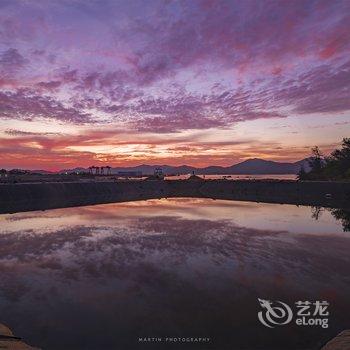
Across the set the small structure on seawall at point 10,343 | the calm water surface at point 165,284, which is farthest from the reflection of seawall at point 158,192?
the small structure on seawall at point 10,343

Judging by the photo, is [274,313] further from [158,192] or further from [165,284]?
[158,192]

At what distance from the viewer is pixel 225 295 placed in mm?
14188

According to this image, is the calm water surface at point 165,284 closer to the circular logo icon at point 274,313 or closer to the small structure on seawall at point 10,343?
the circular logo icon at point 274,313

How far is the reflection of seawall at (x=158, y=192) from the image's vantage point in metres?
62.6

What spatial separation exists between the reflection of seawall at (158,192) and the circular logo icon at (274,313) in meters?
44.9

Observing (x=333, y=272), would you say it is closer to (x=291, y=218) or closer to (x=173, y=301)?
(x=173, y=301)

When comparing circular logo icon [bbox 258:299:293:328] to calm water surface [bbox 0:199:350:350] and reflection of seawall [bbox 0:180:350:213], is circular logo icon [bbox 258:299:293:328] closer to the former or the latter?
calm water surface [bbox 0:199:350:350]

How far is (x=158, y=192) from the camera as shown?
9706cm

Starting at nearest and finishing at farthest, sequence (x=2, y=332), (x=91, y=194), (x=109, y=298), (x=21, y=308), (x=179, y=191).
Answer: (x=2, y=332) < (x=21, y=308) < (x=109, y=298) < (x=91, y=194) < (x=179, y=191)

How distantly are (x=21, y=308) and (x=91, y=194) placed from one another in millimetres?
69590

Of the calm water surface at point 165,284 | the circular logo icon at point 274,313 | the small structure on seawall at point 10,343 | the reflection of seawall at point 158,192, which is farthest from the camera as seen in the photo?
the reflection of seawall at point 158,192

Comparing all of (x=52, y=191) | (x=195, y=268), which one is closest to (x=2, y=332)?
(x=195, y=268)

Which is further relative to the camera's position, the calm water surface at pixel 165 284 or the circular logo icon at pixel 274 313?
the circular logo icon at pixel 274 313

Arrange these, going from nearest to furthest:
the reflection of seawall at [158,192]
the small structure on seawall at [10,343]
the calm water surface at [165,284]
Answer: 1. the small structure on seawall at [10,343]
2. the calm water surface at [165,284]
3. the reflection of seawall at [158,192]
